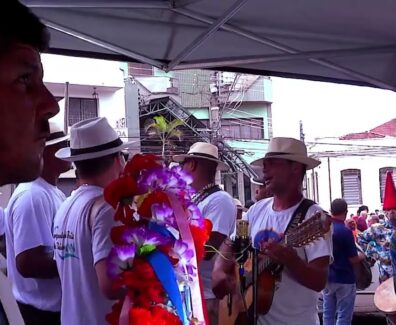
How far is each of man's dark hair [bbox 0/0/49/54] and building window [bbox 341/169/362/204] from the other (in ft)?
106

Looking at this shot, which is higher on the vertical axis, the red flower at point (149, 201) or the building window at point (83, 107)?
the building window at point (83, 107)

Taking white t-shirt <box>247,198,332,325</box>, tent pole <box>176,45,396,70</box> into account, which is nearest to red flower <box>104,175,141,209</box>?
white t-shirt <box>247,198,332,325</box>

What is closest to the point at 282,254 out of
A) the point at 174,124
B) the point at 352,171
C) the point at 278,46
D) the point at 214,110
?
the point at 278,46

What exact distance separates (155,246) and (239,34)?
2722 millimetres

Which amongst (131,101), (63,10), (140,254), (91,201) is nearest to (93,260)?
(91,201)

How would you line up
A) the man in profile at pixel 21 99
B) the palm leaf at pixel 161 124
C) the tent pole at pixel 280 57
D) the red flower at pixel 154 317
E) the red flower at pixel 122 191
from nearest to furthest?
the man in profile at pixel 21 99 → the red flower at pixel 154 317 → the red flower at pixel 122 191 → the tent pole at pixel 280 57 → the palm leaf at pixel 161 124

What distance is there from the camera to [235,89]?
35156mm

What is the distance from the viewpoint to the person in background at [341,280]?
6.86 metres

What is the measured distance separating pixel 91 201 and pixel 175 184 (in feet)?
1.87

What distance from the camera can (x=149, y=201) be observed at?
2258 mm

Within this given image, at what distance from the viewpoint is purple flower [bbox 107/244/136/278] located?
2.21 metres

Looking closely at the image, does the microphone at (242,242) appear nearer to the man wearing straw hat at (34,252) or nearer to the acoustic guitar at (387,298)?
the man wearing straw hat at (34,252)

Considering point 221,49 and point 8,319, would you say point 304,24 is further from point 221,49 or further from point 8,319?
point 8,319

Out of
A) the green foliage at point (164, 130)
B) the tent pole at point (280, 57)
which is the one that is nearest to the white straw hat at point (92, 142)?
the tent pole at point (280, 57)
